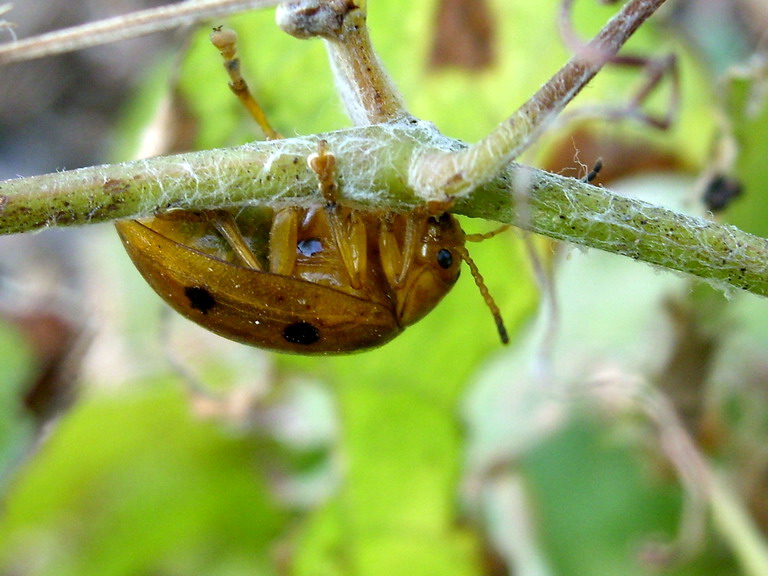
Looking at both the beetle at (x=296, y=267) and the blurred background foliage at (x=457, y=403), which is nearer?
the beetle at (x=296, y=267)

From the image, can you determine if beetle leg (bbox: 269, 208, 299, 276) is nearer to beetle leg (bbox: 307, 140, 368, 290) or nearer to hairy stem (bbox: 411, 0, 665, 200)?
beetle leg (bbox: 307, 140, 368, 290)

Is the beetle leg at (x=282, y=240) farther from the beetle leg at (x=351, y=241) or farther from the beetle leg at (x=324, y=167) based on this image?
the beetle leg at (x=324, y=167)

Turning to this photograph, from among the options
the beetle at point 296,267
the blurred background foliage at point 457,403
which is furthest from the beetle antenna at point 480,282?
the blurred background foliage at point 457,403

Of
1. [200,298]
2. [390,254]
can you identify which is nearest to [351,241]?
[390,254]

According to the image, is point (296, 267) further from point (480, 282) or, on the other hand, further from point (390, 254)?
point (480, 282)

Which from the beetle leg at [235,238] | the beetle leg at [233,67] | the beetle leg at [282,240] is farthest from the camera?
the beetle leg at [282,240]

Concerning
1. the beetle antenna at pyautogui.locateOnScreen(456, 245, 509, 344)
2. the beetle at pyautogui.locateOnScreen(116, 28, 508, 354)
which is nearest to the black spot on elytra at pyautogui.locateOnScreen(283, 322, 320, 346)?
the beetle at pyautogui.locateOnScreen(116, 28, 508, 354)
